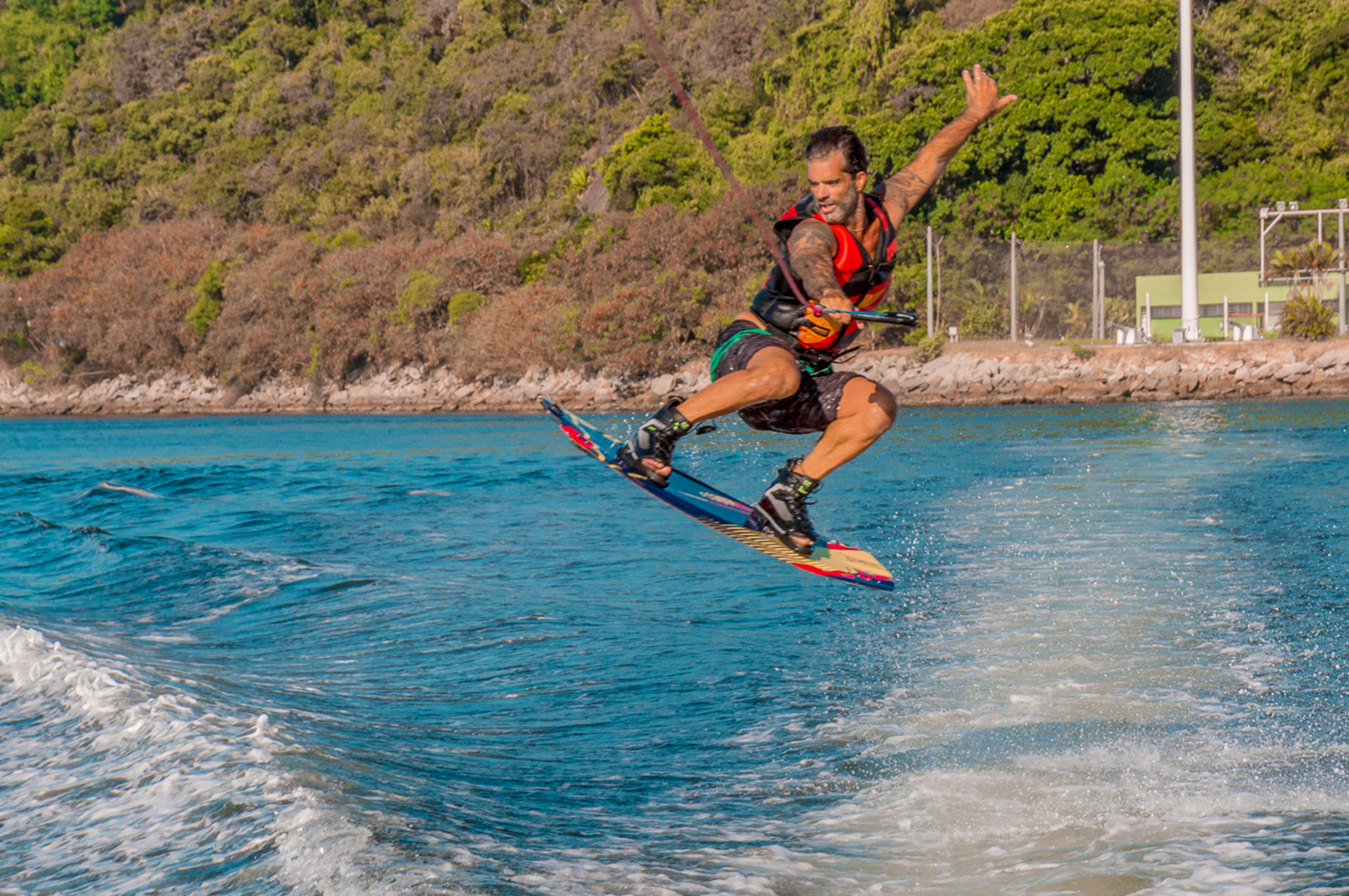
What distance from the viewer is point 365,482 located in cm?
2288

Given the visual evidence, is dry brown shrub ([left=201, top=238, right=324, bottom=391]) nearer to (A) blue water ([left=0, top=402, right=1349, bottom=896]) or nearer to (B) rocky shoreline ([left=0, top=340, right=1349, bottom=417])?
(B) rocky shoreline ([left=0, top=340, right=1349, bottom=417])

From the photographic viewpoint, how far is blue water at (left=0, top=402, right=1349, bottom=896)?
4.27 m

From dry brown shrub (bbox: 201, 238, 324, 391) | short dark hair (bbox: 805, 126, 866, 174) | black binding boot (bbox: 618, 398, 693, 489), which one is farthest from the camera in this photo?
dry brown shrub (bbox: 201, 238, 324, 391)

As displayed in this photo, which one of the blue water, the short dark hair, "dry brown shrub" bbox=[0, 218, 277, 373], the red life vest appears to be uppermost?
"dry brown shrub" bbox=[0, 218, 277, 373]

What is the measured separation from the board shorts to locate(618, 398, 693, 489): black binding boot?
360 millimetres

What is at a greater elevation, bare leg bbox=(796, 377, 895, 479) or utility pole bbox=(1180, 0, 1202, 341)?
utility pole bbox=(1180, 0, 1202, 341)

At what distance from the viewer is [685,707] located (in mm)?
6539

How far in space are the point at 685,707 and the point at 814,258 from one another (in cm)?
251

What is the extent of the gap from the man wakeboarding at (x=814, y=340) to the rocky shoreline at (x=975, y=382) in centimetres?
1982

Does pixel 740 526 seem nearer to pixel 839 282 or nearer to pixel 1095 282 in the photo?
pixel 839 282

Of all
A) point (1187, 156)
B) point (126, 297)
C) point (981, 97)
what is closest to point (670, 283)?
point (1187, 156)

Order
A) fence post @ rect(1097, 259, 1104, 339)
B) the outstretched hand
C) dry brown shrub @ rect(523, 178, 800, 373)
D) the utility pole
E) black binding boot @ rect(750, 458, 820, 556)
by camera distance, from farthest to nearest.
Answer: dry brown shrub @ rect(523, 178, 800, 373) < fence post @ rect(1097, 259, 1104, 339) < the utility pole < the outstretched hand < black binding boot @ rect(750, 458, 820, 556)

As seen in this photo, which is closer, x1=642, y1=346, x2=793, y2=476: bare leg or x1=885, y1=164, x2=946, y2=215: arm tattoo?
x1=642, y1=346, x2=793, y2=476: bare leg

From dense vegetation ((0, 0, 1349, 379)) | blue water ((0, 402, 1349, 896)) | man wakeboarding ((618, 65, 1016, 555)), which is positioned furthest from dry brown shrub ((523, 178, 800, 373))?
man wakeboarding ((618, 65, 1016, 555))
